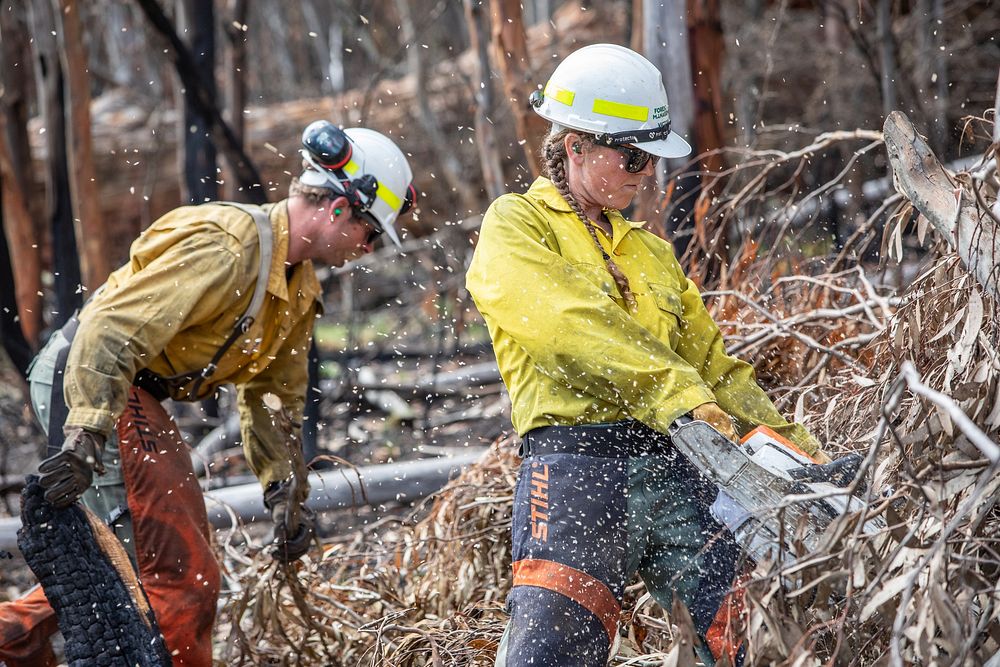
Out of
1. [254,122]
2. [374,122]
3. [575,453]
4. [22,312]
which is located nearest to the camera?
[575,453]

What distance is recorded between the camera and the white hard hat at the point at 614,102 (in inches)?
129

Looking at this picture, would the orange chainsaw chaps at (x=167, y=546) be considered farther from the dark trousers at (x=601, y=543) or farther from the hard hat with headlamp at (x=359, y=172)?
the dark trousers at (x=601, y=543)

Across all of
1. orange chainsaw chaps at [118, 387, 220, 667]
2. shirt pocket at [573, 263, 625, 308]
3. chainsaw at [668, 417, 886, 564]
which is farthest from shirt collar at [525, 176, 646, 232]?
orange chainsaw chaps at [118, 387, 220, 667]

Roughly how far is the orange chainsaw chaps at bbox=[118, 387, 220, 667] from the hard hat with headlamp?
115 centimetres

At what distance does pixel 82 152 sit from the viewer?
28.9 ft

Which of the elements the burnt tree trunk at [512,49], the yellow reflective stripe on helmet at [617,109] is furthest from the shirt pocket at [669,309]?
the burnt tree trunk at [512,49]

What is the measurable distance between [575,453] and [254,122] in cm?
1184

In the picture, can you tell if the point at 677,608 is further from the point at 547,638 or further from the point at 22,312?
the point at 22,312

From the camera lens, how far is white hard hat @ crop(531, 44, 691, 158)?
10.7ft

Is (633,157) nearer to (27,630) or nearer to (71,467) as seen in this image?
(71,467)

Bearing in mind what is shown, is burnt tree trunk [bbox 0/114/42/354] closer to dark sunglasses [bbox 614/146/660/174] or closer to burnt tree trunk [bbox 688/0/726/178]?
burnt tree trunk [bbox 688/0/726/178]

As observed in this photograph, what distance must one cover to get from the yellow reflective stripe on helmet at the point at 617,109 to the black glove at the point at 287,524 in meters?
2.16

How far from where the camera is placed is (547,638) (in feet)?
9.77

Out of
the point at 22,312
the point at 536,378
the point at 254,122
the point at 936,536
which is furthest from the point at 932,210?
the point at 254,122
